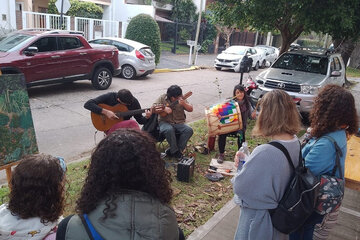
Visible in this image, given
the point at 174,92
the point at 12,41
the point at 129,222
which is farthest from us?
the point at 12,41

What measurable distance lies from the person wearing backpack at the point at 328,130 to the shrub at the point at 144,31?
45.6ft

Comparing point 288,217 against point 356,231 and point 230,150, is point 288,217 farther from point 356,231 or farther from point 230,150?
point 230,150

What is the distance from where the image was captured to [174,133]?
539 centimetres

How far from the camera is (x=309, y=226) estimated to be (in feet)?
9.34

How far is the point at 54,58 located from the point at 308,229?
8.40 m

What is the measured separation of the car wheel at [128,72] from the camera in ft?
43.2

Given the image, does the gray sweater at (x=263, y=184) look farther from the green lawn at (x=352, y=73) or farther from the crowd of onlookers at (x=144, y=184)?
the green lawn at (x=352, y=73)

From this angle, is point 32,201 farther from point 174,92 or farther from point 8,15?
point 8,15

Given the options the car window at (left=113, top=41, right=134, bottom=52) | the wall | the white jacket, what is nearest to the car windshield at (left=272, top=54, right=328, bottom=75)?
the car window at (left=113, top=41, right=134, bottom=52)

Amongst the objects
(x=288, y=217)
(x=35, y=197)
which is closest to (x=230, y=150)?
(x=288, y=217)

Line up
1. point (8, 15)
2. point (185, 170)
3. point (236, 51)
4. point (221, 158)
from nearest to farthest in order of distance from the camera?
point (185, 170)
point (221, 158)
point (8, 15)
point (236, 51)

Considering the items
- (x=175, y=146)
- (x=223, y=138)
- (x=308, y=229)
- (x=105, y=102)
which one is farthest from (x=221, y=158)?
(x=308, y=229)

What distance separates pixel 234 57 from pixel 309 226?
1695 centimetres

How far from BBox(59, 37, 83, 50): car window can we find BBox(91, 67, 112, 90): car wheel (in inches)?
40.5
